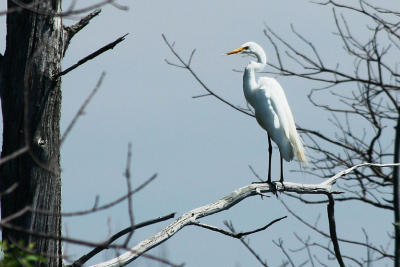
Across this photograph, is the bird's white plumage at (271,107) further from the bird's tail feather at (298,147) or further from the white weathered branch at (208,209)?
the white weathered branch at (208,209)

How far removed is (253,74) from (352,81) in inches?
39.1

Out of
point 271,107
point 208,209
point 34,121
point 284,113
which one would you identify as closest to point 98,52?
point 34,121

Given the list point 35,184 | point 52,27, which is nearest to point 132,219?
point 35,184

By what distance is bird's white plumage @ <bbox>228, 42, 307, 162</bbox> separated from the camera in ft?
23.1

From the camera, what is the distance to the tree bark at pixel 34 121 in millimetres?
3762

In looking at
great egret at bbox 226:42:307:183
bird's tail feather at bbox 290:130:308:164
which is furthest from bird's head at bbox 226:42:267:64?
bird's tail feather at bbox 290:130:308:164

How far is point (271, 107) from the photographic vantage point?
23.3ft

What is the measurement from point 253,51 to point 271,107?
658mm

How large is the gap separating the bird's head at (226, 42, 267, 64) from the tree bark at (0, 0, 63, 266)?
3674 mm

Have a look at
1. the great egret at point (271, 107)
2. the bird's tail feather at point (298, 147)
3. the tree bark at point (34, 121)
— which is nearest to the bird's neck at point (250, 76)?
the great egret at point (271, 107)

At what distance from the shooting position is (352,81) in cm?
720

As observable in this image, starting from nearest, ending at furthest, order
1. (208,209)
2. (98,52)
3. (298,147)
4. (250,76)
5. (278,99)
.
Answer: (98,52) → (208,209) → (298,147) → (278,99) → (250,76)

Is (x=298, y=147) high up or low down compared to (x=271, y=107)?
down

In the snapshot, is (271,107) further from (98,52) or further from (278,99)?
(98,52)
